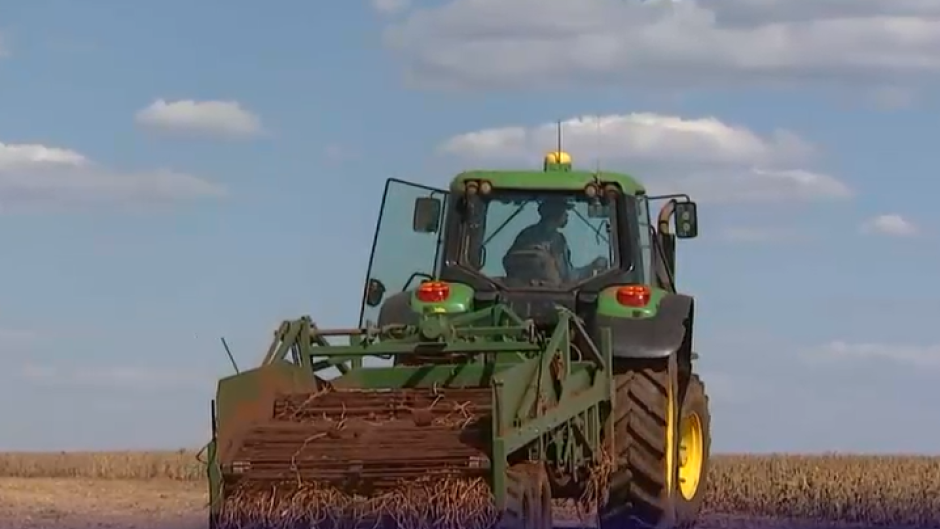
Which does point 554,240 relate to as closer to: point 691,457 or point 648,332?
point 648,332

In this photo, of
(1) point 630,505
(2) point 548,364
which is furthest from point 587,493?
(2) point 548,364

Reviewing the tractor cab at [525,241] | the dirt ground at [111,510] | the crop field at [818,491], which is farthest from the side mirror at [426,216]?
the crop field at [818,491]

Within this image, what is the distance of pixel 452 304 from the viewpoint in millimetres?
11305

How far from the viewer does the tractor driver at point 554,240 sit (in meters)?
11.8

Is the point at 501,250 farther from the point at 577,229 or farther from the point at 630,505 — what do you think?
the point at 630,505

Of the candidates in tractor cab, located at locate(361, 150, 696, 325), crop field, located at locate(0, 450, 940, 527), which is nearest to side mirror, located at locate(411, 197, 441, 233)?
tractor cab, located at locate(361, 150, 696, 325)

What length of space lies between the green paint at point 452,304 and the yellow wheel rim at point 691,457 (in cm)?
225

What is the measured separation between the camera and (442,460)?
8805 millimetres

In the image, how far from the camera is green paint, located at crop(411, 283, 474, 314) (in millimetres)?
11273

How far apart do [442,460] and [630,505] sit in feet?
8.33

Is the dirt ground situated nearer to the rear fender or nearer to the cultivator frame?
the rear fender

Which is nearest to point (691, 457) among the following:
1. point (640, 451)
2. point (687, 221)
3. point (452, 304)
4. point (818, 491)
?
point (687, 221)

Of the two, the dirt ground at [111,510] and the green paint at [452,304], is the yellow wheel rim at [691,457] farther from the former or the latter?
the green paint at [452,304]

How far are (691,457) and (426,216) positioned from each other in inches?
109
